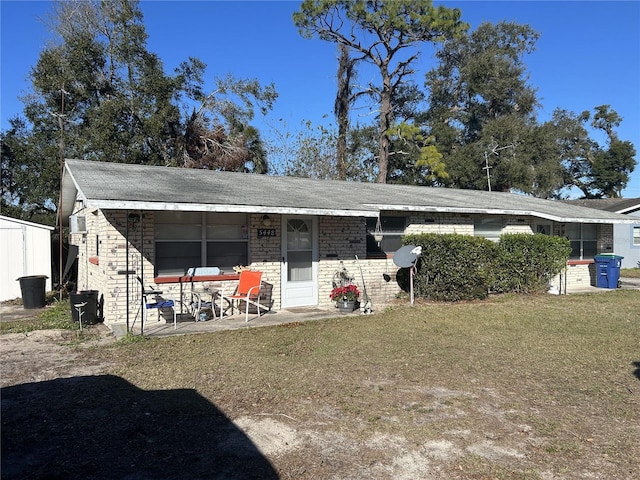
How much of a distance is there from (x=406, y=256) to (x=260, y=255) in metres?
3.37

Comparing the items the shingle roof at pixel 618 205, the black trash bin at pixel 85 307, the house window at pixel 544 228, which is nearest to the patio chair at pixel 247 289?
the black trash bin at pixel 85 307

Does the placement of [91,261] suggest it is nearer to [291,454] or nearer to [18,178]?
[291,454]

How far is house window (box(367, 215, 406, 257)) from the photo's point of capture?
12.1 m

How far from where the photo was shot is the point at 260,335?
8164 mm

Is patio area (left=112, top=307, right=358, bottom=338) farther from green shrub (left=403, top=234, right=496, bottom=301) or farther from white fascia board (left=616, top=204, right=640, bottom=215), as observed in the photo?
white fascia board (left=616, top=204, right=640, bottom=215)

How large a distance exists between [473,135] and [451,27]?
9.42 meters

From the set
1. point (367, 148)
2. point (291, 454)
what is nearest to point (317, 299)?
point (291, 454)

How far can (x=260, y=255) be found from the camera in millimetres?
10266

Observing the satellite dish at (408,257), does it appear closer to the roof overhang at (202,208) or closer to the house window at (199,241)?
the roof overhang at (202,208)

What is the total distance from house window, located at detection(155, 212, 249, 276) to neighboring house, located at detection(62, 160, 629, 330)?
0.02 metres

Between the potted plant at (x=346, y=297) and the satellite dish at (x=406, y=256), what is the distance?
131 cm

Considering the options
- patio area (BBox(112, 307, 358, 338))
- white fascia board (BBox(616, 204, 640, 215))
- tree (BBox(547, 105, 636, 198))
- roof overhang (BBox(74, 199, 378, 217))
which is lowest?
patio area (BBox(112, 307, 358, 338))

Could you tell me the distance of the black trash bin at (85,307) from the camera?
29.2 ft

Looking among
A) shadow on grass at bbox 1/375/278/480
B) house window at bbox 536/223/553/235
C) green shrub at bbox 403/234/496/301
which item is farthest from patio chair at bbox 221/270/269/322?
house window at bbox 536/223/553/235
